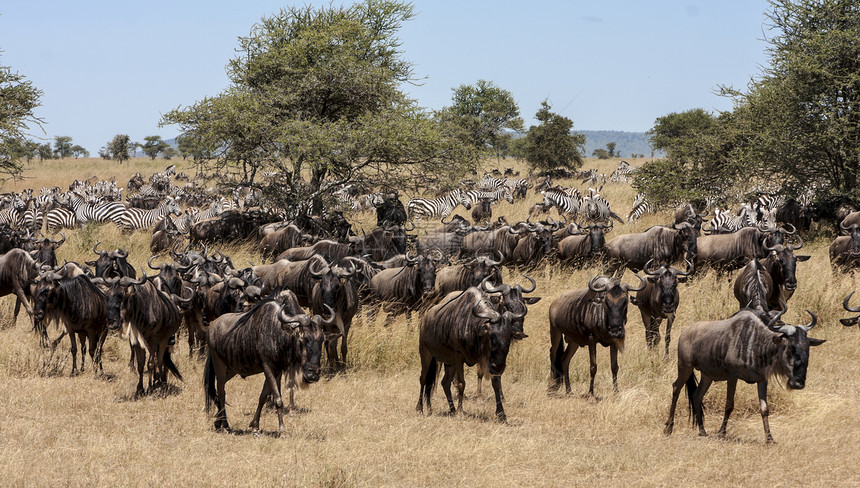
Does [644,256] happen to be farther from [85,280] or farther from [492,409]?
[85,280]

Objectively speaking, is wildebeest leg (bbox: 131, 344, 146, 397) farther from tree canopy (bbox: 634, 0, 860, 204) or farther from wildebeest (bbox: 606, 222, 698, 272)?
tree canopy (bbox: 634, 0, 860, 204)

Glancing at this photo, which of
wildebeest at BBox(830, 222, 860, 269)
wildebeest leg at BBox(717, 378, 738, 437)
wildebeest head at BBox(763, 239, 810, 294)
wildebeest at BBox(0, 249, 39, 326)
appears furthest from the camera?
wildebeest at BBox(830, 222, 860, 269)

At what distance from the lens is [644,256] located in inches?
658

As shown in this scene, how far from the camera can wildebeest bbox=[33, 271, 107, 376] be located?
36.5 feet

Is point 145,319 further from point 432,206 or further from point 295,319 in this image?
point 432,206

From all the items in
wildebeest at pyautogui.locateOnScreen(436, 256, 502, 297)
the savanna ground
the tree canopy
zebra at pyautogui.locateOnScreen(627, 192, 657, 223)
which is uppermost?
the tree canopy

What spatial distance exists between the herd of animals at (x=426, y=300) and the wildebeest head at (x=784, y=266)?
0.02 metres

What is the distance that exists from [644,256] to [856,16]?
10910 millimetres

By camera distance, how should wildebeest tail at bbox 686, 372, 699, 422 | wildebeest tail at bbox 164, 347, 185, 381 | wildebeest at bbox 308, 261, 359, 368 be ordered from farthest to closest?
wildebeest at bbox 308, 261, 359, 368 < wildebeest tail at bbox 164, 347, 185, 381 < wildebeest tail at bbox 686, 372, 699, 422

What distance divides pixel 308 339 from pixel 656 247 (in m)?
10.5

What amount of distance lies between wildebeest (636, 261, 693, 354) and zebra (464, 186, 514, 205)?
19844 millimetres

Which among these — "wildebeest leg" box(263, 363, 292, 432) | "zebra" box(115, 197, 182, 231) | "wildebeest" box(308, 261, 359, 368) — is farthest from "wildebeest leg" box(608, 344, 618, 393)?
"zebra" box(115, 197, 182, 231)

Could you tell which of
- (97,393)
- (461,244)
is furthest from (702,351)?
(461,244)

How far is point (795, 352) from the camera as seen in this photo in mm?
7805
